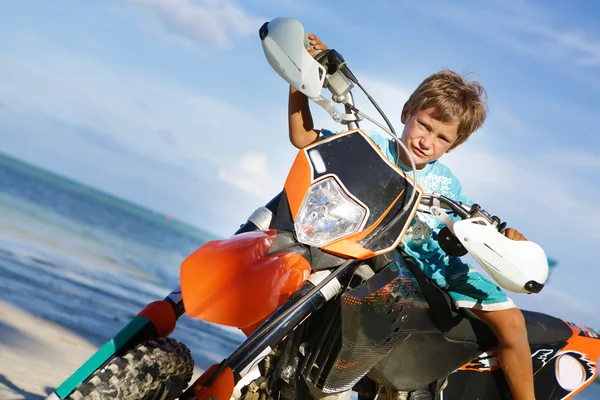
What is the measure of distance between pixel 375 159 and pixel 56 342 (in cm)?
296

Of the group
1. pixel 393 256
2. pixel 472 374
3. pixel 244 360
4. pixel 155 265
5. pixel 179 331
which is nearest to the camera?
pixel 244 360

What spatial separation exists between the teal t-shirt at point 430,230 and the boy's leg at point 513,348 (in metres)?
0.21

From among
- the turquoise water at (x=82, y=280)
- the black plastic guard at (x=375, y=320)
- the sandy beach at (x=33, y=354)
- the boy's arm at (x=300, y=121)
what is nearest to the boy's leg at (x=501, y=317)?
the black plastic guard at (x=375, y=320)

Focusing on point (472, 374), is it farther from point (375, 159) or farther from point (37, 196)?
point (37, 196)

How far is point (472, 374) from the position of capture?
8.94ft

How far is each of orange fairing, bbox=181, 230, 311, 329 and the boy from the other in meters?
0.65

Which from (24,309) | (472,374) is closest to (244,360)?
(472,374)

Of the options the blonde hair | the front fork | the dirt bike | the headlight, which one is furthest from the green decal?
the blonde hair

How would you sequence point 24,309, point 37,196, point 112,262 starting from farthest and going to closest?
point 37,196 → point 112,262 → point 24,309

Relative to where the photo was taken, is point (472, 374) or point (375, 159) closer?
point (375, 159)

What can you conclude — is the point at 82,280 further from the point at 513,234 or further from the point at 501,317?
the point at 513,234

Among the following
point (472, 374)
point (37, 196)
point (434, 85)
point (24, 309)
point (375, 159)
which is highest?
point (37, 196)

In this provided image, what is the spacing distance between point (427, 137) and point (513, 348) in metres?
0.86

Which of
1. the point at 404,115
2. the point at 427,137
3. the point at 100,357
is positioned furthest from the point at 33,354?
the point at 427,137
